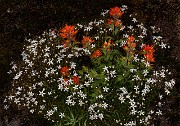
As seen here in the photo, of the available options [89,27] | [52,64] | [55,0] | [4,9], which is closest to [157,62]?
[89,27]

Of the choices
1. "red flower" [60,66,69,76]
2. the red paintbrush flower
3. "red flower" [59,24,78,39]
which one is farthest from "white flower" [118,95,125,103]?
"red flower" [59,24,78,39]

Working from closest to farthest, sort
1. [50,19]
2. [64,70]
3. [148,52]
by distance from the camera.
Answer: [148,52]
[64,70]
[50,19]

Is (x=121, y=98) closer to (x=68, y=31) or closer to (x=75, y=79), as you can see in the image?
(x=75, y=79)

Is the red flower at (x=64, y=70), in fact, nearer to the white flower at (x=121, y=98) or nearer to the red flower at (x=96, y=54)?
the red flower at (x=96, y=54)

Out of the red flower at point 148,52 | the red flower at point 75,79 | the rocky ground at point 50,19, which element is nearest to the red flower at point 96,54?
the red flower at point 75,79

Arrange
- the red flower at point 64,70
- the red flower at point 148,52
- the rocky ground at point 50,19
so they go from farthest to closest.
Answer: the rocky ground at point 50,19 → the red flower at point 64,70 → the red flower at point 148,52

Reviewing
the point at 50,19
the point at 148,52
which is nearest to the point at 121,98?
the point at 148,52

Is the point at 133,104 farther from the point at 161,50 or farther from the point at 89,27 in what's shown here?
the point at 89,27

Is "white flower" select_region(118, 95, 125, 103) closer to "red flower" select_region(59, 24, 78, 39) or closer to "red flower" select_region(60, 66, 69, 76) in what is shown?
"red flower" select_region(60, 66, 69, 76)
